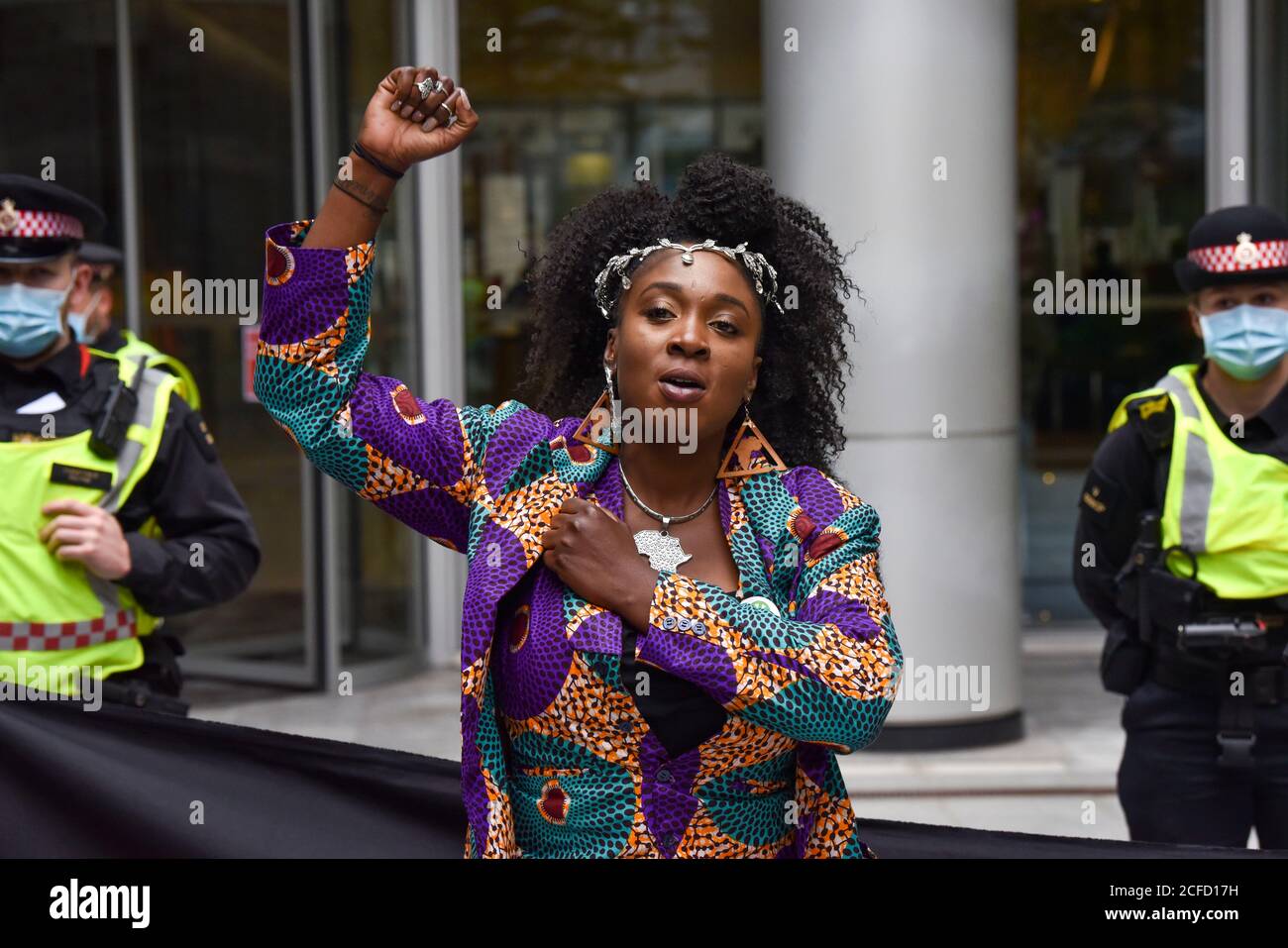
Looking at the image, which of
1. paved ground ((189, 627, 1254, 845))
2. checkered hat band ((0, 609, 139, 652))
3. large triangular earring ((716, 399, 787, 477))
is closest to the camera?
large triangular earring ((716, 399, 787, 477))

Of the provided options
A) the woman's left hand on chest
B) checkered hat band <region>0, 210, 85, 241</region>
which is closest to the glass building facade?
checkered hat band <region>0, 210, 85, 241</region>

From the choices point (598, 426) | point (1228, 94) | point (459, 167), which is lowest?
point (598, 426)

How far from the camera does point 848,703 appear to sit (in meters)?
2.16

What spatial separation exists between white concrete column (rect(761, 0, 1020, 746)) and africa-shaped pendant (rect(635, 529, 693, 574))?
15.6 ft

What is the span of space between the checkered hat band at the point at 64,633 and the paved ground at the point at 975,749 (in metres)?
3.52

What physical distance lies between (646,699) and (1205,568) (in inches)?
88.3

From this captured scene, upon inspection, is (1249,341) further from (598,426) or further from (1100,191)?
(1100,191)

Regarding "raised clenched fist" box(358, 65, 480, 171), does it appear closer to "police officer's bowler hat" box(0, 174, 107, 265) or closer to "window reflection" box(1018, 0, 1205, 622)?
"police officer's bowler hat" box(0, 174, 107, 265)

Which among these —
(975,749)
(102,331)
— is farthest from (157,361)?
(975,749)

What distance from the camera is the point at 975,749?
746cm

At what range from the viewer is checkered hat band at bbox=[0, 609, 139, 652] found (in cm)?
370

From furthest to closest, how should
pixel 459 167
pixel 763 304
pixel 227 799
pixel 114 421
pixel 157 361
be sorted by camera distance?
pixel 459 167, pixel 157 361, pixel 114 421, pixel 227 799, pixel 763 304

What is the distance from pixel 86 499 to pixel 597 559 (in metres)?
2.05

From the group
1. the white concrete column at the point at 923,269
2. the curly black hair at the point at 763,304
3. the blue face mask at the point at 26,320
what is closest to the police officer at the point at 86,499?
the blue face mask at the point at 26,320
